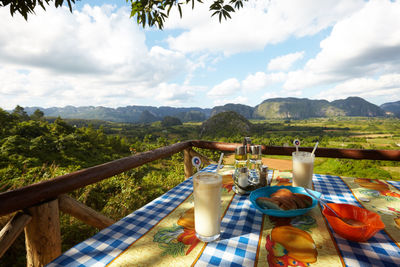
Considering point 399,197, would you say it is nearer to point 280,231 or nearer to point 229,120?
point 280,231

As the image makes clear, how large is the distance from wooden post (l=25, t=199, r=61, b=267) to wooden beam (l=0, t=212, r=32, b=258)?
34 mm

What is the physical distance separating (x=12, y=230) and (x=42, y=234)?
14cm

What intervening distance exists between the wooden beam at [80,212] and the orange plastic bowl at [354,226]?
1.09m

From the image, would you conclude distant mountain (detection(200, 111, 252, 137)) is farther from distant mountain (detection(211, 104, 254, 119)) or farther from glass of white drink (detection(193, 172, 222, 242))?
distant mountain (detection(211, 104, 254, 119))

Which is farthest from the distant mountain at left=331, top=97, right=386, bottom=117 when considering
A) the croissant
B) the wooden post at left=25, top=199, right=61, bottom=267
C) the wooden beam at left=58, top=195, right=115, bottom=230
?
the wooden post at left=25, top=199, right=61, bottom=267

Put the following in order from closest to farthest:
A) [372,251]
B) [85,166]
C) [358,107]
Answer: [372,251]
[85,166]
[358,107]

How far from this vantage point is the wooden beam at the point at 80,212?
38.2 inches

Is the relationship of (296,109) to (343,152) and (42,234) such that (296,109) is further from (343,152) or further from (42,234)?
(42,234)

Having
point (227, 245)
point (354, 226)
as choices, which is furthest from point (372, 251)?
point (227, 245)

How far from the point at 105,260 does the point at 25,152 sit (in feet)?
76.4

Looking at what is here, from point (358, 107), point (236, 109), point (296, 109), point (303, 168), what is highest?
point (358, 107)

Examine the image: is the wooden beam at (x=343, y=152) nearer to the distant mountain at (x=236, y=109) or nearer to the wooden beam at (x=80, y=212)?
the wooden beam at (x=80, y=212)

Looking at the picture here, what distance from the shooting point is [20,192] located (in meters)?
0.77

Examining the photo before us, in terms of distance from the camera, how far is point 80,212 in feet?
3.38
